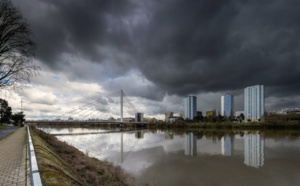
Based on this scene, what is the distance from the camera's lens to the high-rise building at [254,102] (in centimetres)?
13300

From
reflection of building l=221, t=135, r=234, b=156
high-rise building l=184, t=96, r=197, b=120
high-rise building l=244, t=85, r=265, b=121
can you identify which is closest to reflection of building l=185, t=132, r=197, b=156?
reflection of building l=221, t=135, r=234, b=156

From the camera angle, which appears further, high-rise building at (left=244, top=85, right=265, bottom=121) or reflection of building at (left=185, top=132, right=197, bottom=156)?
→ high-rise building at (left=244, top=85, right=265, bottom=121)

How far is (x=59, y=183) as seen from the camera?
21.4 feet

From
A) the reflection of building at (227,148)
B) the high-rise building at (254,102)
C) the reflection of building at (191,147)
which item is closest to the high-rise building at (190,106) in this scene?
the high-rise building at (254,102)

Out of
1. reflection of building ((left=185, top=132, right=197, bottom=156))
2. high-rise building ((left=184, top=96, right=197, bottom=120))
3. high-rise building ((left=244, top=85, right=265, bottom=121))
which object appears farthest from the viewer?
high-rise building ((left=184, top=96, right=197, bottom=120))

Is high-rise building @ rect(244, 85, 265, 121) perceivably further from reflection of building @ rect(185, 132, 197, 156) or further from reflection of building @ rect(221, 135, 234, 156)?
reflection of building @ rect(221, 135, 234, 156)

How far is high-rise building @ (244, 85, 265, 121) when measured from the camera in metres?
133

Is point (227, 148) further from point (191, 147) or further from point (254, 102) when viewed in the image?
point (254, 102)

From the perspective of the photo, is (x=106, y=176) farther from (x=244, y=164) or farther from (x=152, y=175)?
(x=244, y=164)

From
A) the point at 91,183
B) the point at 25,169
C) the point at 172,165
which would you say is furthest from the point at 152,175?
the point at 25,169

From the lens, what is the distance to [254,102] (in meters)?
140

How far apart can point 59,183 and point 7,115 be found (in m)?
82.4

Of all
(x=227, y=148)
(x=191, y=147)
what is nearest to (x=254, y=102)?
(x=227, y=148)

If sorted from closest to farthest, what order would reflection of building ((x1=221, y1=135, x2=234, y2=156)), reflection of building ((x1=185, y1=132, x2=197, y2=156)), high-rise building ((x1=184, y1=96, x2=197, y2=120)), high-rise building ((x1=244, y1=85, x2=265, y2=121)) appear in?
1. reflection of building ((x1=221, y1=135, x2=234, y2=156))
2. reflection of building ((x1=185, y1=132, x2=197, y2=156))
3. high-rise building ((x1=244, y1=85, x2=265, y2=121))
4. high-rise building ((x1=184, y1=96, x2=197, y2=120))
